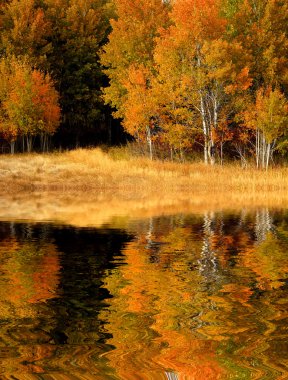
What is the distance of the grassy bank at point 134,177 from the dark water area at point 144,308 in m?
20.2

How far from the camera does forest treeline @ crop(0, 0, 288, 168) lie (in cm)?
4441

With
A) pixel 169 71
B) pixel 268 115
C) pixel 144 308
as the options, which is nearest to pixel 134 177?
pixel 169 71

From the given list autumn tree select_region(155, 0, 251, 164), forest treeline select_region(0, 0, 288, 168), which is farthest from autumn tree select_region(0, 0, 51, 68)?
autumn tree select_region(155, 0, 251, 164)

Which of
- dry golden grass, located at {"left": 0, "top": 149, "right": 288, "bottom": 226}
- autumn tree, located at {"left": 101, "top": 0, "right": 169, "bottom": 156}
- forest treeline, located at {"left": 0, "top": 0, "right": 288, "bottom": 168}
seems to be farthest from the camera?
autumn tree, located at {"left": 101, "top": 0, "right": 169, "bottom": 156}

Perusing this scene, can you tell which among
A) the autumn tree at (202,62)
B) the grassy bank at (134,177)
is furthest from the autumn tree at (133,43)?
the grassy bank at (134,177)

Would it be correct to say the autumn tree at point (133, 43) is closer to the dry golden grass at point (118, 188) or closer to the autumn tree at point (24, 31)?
the dry golden grass at point (118, 188)

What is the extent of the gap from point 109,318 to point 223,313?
1724 millimetres

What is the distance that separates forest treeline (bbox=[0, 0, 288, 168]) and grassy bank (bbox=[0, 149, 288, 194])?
13.0 ft

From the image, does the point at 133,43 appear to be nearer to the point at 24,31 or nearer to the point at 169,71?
the point at 169,71

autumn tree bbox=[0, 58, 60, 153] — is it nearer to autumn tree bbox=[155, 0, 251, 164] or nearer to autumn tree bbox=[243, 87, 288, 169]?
autumn tree bbox=[155, 0, 251, 164]

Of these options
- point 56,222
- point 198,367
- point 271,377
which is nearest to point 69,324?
point 198,367

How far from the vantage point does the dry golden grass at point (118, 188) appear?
26969 mm

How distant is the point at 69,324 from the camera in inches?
358

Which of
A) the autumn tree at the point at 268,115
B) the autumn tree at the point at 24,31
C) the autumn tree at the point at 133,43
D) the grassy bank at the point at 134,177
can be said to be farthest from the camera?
the autumn tree at the point at 24,31
